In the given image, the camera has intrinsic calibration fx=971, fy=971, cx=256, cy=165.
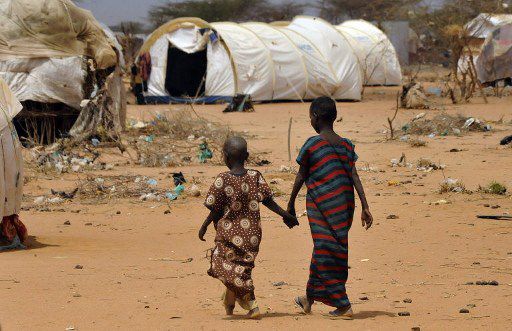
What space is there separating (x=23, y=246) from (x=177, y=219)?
186 cm

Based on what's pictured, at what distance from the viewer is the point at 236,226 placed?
4895 mm

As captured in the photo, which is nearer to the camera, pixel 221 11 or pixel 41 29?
pixel 41 29

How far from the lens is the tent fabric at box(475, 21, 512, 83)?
25312 mm

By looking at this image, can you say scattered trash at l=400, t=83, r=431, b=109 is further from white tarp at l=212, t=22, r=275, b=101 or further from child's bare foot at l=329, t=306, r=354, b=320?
child's bare foot at l=329, t=306, r=354, b=320

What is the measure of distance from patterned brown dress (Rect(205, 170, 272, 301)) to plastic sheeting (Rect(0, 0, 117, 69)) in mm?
10461

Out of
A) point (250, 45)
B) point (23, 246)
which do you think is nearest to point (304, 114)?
point (250, 45)

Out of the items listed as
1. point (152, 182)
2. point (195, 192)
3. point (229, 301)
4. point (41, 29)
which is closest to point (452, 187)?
point (195, 192)

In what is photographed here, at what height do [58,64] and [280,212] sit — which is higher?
[280,212]

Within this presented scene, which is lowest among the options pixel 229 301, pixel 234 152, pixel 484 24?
pixel 229 301

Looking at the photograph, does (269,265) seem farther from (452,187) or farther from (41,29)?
(41,29)

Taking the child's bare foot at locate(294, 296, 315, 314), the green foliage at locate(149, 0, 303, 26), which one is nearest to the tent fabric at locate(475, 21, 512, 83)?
the child's bare foot at locate(294, 296, 315, 314)

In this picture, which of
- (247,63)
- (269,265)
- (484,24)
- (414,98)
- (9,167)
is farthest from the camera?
(484,24)

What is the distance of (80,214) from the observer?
9.24 meters

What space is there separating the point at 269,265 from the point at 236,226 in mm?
1773
